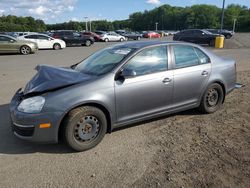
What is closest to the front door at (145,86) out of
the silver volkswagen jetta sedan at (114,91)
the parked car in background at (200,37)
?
the silver volkswagen jetta sedan at (114,91)

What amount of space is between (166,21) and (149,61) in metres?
137

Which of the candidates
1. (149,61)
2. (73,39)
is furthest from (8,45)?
(149,61)

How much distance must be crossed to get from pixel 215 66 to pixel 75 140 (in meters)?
3.15

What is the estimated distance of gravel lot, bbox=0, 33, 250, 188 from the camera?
318cm

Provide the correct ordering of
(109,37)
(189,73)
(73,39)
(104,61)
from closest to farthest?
1. (104,61)
2. (189,73)
3. (73,39)
4. (109,37)

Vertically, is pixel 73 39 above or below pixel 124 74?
below

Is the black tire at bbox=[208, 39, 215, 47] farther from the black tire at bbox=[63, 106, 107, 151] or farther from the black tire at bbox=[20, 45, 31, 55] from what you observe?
the black tire at bbox=[63, 106, 107, 151]

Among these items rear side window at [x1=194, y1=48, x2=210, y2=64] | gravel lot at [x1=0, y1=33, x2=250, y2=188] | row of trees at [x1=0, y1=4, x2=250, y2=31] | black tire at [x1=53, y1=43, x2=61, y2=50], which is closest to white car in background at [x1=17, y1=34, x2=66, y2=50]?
black tire at [x1=53, y1=43, x2=61, y2=50]

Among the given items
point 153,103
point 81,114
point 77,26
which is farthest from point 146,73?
point 77,26

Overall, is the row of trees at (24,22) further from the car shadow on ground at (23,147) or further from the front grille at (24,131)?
the front grille at (24,131)

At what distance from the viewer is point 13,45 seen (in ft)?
58.6

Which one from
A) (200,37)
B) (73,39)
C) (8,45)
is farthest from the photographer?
(73,39)

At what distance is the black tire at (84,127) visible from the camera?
373cm

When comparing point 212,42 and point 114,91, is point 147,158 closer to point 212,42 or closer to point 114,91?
point 114,91
